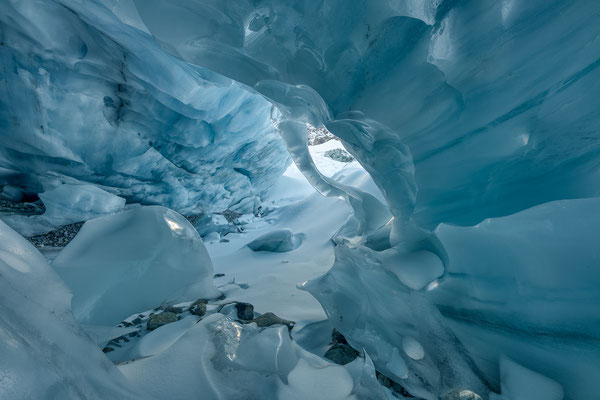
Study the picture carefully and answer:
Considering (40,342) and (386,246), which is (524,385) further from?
(40,342)

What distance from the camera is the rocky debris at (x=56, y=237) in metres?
4.35

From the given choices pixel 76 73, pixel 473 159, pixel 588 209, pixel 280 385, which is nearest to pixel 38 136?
→ pixel 76 73

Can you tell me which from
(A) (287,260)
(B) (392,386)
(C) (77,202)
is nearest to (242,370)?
(B) (392,386)

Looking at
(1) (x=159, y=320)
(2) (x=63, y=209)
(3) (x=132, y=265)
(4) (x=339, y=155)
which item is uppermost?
(4) (x=339, y=155)

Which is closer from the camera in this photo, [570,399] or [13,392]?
[13,392]

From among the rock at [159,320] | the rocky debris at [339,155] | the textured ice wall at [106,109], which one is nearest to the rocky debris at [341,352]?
the rock at [159,320]

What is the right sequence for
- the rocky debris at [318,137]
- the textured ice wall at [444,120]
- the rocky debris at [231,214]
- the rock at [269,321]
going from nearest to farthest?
the textured ice wall at [444,120] → the rock at [269,321] → the rocky debris at [231,214] → the rocky debris at [318,137]

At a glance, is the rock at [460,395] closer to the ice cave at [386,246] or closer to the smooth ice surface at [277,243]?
the ice cave at [386,246]

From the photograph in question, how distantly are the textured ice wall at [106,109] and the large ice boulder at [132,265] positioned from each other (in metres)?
2.21

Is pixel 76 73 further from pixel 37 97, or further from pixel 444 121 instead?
pixel 444 121

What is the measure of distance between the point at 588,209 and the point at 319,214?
13.3ft

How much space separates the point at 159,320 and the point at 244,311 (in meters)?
0.50

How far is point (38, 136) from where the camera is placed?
3.70 metres

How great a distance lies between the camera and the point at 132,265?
79.4 inches
